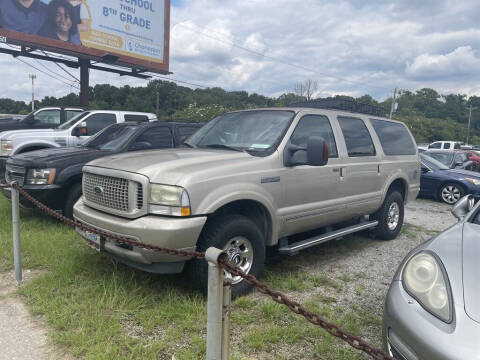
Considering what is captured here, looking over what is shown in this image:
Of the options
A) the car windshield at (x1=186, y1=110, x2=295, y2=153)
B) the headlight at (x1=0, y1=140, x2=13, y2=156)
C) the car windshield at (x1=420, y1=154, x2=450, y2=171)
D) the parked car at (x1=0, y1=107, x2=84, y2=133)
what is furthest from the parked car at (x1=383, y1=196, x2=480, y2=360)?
the parked car at (x1=0, y1=107, x2=84, y2=133)

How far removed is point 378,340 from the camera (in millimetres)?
2975

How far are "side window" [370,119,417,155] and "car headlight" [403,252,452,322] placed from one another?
3.47 metres

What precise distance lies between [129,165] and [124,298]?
1.19m

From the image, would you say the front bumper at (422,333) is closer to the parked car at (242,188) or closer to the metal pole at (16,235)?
the parked car at (242,188)

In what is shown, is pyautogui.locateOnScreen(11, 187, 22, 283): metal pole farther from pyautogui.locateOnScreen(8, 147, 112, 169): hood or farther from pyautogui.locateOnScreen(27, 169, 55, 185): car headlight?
pyautogui.locateOnScreen(8, 147, 112, 169): hood

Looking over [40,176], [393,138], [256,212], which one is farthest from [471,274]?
[40,176]

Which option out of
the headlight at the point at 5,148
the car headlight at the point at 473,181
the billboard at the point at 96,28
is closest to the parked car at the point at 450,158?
the car headlight at the point at 473,181

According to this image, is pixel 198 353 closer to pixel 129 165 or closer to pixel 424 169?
pixel 129 165

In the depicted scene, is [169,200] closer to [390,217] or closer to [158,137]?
[158,137]

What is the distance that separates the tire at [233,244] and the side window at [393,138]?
2.96 m

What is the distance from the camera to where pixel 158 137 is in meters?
6.35

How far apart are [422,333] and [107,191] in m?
2.71

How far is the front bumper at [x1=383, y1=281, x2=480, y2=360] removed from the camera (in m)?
1.70

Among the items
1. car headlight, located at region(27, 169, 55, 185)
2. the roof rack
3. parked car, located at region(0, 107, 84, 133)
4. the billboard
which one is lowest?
car headlight, located at region(27, 169, 55, 185)
